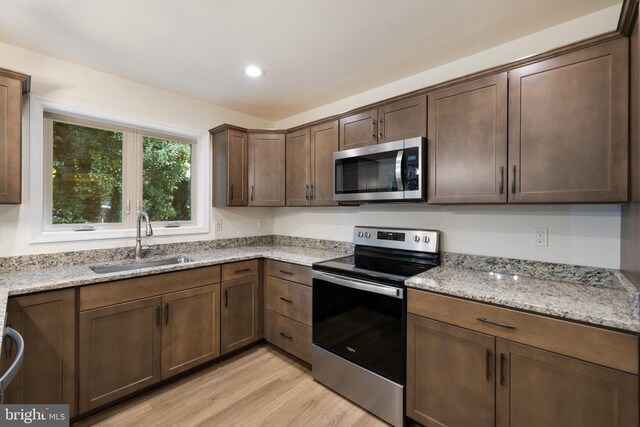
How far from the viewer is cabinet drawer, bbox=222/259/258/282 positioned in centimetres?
247

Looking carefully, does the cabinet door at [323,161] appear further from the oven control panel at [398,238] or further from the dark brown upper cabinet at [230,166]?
the dark brown upper cabinet at [230,166]

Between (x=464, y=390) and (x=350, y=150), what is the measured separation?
1730 mm

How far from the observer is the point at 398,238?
238 cm

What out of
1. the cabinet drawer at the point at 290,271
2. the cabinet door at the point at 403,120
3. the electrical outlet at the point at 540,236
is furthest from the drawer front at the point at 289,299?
the electrical outlet at the point at 540,236

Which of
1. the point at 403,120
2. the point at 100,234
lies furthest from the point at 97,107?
the point at 403,120

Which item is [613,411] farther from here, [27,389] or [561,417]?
[27,389]

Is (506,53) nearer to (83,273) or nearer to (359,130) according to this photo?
(359,130)

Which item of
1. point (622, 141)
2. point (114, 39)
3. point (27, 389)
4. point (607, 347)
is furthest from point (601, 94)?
point (27, 389)

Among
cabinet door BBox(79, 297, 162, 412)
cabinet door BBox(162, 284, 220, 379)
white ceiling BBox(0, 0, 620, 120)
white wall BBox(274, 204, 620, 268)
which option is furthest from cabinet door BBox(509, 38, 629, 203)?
cabinet door BBox(79, 297, 162, 412)

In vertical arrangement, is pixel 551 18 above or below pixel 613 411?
above

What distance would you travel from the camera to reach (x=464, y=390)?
60.3 inches

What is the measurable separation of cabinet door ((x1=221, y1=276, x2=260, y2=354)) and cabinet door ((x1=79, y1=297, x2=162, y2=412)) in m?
0.53

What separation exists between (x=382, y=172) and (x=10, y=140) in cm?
236

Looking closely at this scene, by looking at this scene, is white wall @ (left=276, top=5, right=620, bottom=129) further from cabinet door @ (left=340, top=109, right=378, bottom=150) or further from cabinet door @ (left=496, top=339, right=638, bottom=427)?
cabinet door @ (left=496, top=339, right=638, bottom=427)
